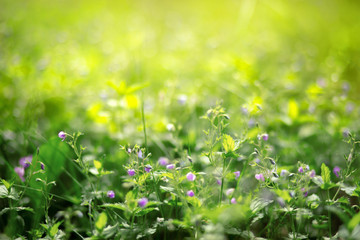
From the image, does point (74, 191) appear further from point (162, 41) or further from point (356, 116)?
point (162, 41)

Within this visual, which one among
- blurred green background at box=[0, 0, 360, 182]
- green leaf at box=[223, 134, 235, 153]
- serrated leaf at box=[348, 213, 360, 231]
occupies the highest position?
green leaf at box=[223, 134, 235, 153]

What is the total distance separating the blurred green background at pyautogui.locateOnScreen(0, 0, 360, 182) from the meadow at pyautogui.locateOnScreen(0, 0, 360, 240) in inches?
0.6

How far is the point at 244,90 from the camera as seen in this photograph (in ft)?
8.52

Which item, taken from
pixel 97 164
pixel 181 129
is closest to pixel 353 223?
pixel 97 164

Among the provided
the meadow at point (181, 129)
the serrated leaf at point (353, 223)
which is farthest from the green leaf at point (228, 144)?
the serrated leaf at point (353, 223)

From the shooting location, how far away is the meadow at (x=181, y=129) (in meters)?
1.25

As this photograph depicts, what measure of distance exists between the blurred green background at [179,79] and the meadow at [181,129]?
14mm

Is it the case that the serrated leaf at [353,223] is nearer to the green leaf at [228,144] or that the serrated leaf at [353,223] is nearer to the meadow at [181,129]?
the meadow at [181,129]

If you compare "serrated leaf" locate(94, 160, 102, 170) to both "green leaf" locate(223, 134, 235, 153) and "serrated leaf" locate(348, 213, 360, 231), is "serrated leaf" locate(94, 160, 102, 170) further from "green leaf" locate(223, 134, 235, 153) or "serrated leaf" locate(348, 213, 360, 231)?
"serrated leaf" locate(348, 213, 360, 231)

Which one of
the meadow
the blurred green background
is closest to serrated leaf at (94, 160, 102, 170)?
the meadow

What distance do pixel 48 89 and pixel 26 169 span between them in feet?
2.85

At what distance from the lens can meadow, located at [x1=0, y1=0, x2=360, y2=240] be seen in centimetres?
125

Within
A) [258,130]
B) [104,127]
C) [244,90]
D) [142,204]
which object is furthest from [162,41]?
[142,204]

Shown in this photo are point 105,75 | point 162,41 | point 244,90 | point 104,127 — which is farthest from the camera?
point 162,41
